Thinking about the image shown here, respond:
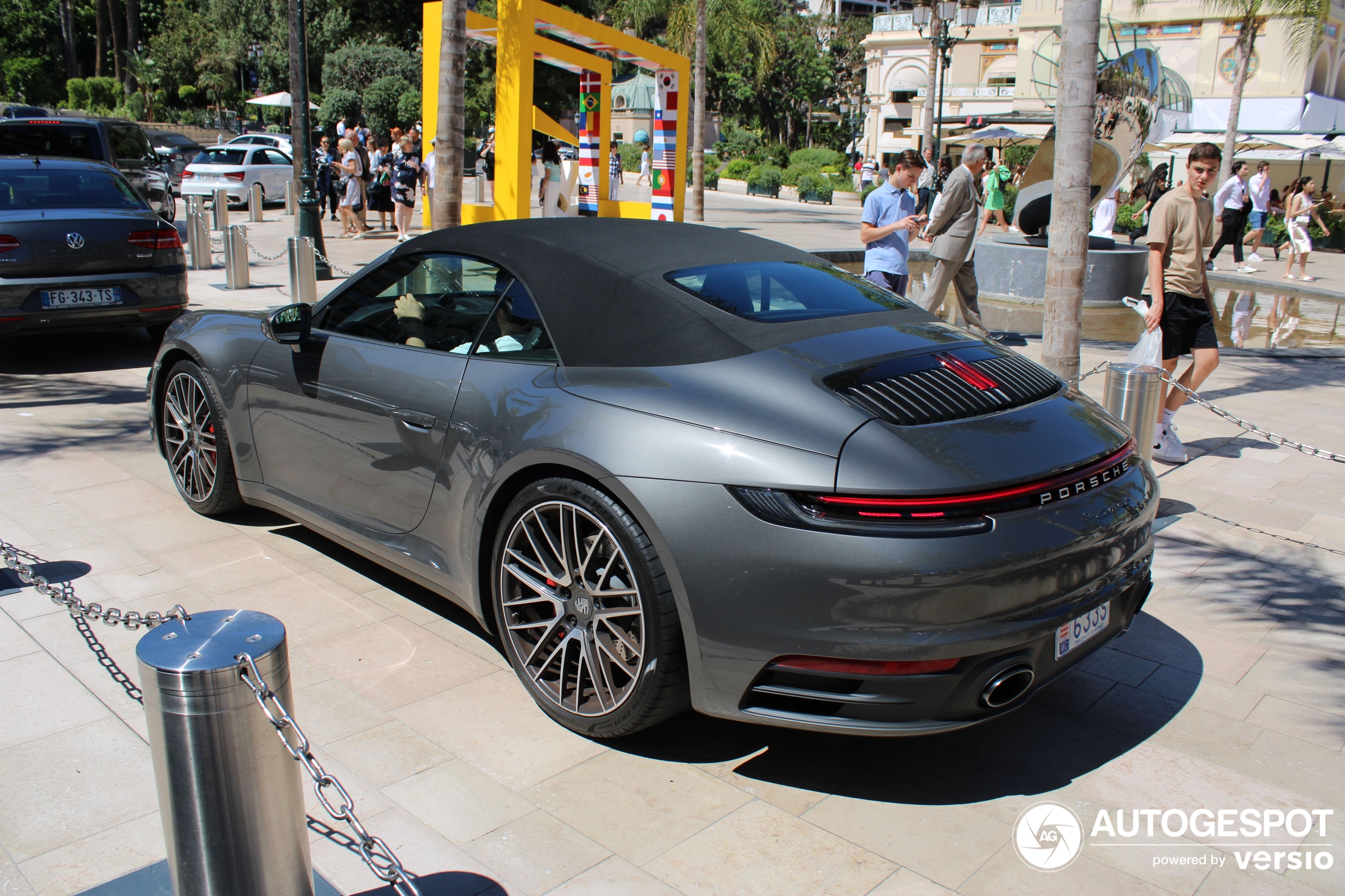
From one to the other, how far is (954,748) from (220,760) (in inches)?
89.4

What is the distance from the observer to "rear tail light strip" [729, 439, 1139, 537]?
273 centimetres

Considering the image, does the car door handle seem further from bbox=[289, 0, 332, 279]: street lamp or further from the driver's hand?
bbox=[289, 0, 332, 279]: street lamp

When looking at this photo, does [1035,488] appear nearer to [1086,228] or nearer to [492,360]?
[492,360]

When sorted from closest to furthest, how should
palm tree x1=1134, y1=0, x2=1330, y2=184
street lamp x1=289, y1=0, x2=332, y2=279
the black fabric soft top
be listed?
the black fabric soft top
street lamp x1=289, y1=0, x2=332, y2=279
palm tree x1=1134, y1=0, x2=1330, y2=184

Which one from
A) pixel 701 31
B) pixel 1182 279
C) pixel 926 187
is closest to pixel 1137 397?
pixel 1182 279

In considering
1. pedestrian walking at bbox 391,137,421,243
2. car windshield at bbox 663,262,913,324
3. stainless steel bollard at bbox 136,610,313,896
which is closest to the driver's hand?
car windshield at bbox 663,262,913,324

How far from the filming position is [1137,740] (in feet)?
11.3

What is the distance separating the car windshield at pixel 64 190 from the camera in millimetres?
8352

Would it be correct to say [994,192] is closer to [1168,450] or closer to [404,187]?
[404,187]

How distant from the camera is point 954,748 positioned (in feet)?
11.2

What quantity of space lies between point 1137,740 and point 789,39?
208 ft

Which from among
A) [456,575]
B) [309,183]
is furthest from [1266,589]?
[309,183]

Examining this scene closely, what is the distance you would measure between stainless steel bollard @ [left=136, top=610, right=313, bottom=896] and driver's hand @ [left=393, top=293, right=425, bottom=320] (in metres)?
2.07

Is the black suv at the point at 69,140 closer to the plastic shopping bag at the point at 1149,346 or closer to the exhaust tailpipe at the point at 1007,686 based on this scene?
the plastic shopping bag at the point at 1149,346
